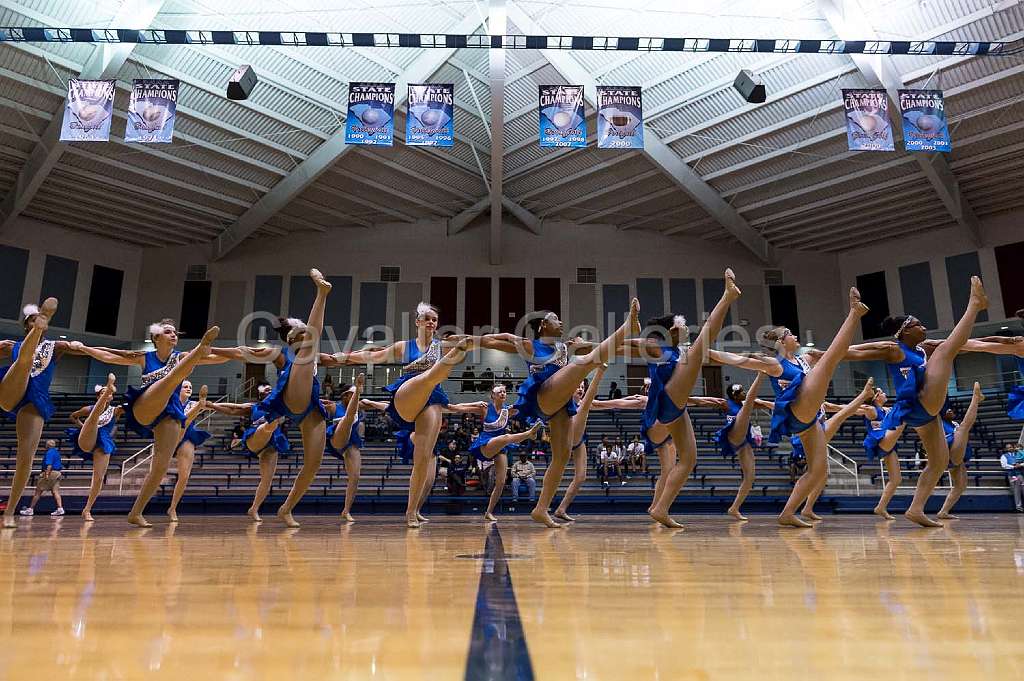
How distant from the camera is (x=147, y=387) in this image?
4258 millimetres

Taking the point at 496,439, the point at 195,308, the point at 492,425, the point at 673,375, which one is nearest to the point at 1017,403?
the point at 673,375

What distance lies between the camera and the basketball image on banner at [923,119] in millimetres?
11648

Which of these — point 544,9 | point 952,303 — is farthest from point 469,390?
point 952,303

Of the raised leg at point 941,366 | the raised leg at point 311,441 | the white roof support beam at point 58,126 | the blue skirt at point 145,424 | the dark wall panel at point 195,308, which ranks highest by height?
the white roof support beam at point 58,126

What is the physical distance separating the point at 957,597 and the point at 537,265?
21.1m

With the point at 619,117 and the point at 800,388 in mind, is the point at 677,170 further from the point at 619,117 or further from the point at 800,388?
the point at 800,388

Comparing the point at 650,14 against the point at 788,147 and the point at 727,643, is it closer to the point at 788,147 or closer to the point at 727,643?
the point at 788,147

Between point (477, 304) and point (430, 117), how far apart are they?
10.5 m

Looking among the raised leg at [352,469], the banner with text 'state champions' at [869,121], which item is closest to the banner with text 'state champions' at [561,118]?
the banner with text 'state champions' at [869,121]

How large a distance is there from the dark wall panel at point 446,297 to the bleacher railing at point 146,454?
6.26 metres

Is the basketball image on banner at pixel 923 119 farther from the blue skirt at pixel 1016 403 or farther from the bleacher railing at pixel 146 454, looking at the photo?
the bleacher railing at pixel 146 454

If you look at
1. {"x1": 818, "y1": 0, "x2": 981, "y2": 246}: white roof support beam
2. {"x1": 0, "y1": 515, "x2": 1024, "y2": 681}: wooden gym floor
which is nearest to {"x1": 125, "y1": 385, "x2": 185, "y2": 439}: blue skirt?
{"x1": 0, "y1": 515, "x2": 1024, "y2": 681}: wooden gym floor

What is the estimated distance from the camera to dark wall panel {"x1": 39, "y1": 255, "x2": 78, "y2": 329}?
19.4 metres

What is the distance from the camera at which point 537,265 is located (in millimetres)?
22109
